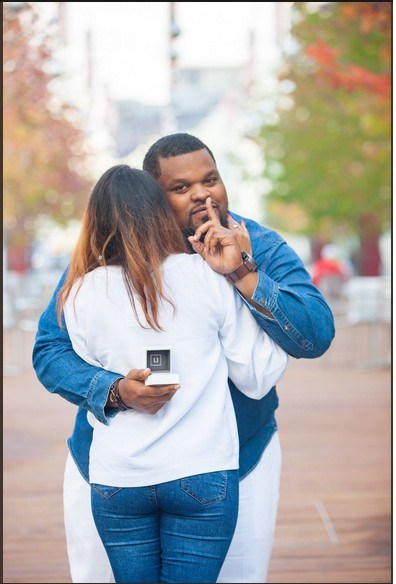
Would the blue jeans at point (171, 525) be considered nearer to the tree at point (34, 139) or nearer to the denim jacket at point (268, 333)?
the denim jacket at point (268, 333)

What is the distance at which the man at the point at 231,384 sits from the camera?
87.4 inches

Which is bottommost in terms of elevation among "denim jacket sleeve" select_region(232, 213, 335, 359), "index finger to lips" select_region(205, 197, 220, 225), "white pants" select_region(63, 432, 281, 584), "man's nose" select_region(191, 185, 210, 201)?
"white pants" select_region(63, 432, 281, 584)

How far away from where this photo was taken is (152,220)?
2.22 meters

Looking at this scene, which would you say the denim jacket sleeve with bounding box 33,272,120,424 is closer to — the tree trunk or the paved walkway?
the paved walkway

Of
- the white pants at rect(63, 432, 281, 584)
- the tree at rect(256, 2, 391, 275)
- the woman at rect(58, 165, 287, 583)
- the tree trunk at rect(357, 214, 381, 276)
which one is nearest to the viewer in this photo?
the woman at rect(58, 165, 287, 583)

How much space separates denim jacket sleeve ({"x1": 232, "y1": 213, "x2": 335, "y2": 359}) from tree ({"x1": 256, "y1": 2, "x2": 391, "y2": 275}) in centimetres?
890

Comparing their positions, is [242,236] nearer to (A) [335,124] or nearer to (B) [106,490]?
(B) [106,490]

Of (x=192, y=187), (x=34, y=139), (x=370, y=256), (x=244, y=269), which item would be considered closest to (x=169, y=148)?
(x=192, y=187)

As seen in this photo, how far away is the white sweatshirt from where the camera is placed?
2164 mm

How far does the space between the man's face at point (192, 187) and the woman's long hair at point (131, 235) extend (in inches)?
4.1

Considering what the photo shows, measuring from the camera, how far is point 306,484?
6391 millimetres

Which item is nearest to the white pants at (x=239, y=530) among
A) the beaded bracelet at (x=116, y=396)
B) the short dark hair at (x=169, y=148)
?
the beaded bracelet at (x=116, y=396)

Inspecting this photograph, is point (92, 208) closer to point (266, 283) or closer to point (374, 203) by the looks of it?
point (266, 283)

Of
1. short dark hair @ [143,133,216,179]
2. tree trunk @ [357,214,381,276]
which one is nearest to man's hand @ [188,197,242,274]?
short dark hair @ [143,133,216,179]
